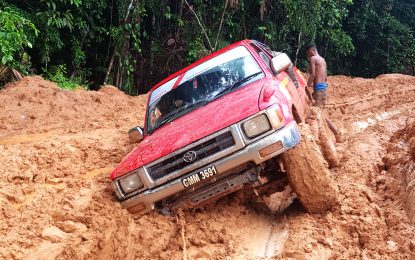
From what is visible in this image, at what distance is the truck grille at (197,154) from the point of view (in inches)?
163

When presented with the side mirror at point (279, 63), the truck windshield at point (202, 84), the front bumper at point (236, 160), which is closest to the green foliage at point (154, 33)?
the truck windshield at point (202, 84)

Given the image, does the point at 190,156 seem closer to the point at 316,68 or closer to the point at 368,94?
the point at 316,68

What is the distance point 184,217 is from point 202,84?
1.63 m

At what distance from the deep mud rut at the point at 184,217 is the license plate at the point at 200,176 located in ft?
1.63

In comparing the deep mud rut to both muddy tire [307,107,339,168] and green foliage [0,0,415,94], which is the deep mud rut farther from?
green foliage [0,0,415,94]

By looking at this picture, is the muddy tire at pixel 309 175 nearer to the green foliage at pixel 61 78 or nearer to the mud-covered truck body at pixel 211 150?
the mud-covered truck body at pixel 211 150

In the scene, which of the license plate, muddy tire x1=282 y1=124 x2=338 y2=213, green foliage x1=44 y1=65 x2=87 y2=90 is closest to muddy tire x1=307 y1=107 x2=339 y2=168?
muddy tire x1=282 y1=124 x2=338 y2=213

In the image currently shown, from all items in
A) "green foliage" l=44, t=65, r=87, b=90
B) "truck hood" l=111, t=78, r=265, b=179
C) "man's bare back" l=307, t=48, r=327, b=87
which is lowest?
"man's bare back" l=307, t=48, r=327, b=87

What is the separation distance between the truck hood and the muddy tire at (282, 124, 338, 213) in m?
0.61

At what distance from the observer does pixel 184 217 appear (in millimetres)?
4496

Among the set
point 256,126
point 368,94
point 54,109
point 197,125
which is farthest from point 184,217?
point 368,94

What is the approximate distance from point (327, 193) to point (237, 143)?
104cm

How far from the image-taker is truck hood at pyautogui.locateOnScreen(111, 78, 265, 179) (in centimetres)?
423

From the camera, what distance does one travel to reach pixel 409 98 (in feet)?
34.8
